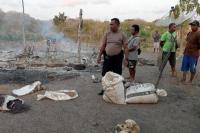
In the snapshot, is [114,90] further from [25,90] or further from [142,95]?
[25,90]

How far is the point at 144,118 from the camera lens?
712cm

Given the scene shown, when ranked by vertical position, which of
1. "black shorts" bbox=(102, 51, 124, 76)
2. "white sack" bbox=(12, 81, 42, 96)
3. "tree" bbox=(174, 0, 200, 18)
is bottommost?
"white sack" bbox=(12, 81, 42, 96)

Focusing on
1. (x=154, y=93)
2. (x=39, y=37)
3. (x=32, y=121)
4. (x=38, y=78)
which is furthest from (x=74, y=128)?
(x=39, y=37)

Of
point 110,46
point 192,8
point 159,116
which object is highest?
point 192,8

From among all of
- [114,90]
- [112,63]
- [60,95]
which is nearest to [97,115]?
[114,90]

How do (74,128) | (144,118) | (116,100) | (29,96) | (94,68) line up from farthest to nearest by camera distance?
(94,68) < (29,96) < (116,100) < (144,118) < (74,128)

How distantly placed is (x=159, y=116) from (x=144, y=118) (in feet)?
1.17

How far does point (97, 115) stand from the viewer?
23.5 feet

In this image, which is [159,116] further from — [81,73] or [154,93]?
[81,73]

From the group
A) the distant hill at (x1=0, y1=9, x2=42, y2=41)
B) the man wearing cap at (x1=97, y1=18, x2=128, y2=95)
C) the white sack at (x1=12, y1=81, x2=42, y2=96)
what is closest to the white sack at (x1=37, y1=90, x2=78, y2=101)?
the white sack at (x1=12, y1=81, x2=42, y2=96)

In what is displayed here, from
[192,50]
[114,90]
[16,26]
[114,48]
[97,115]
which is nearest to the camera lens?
[97,115]

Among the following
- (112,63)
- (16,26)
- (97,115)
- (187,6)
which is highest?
(187,6)

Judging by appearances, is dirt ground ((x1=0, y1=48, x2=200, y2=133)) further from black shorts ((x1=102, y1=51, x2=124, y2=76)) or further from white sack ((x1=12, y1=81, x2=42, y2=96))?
black shorts ((x1=102, y1=51, x2=124, y2=76))

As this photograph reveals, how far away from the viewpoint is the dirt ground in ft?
21.1
